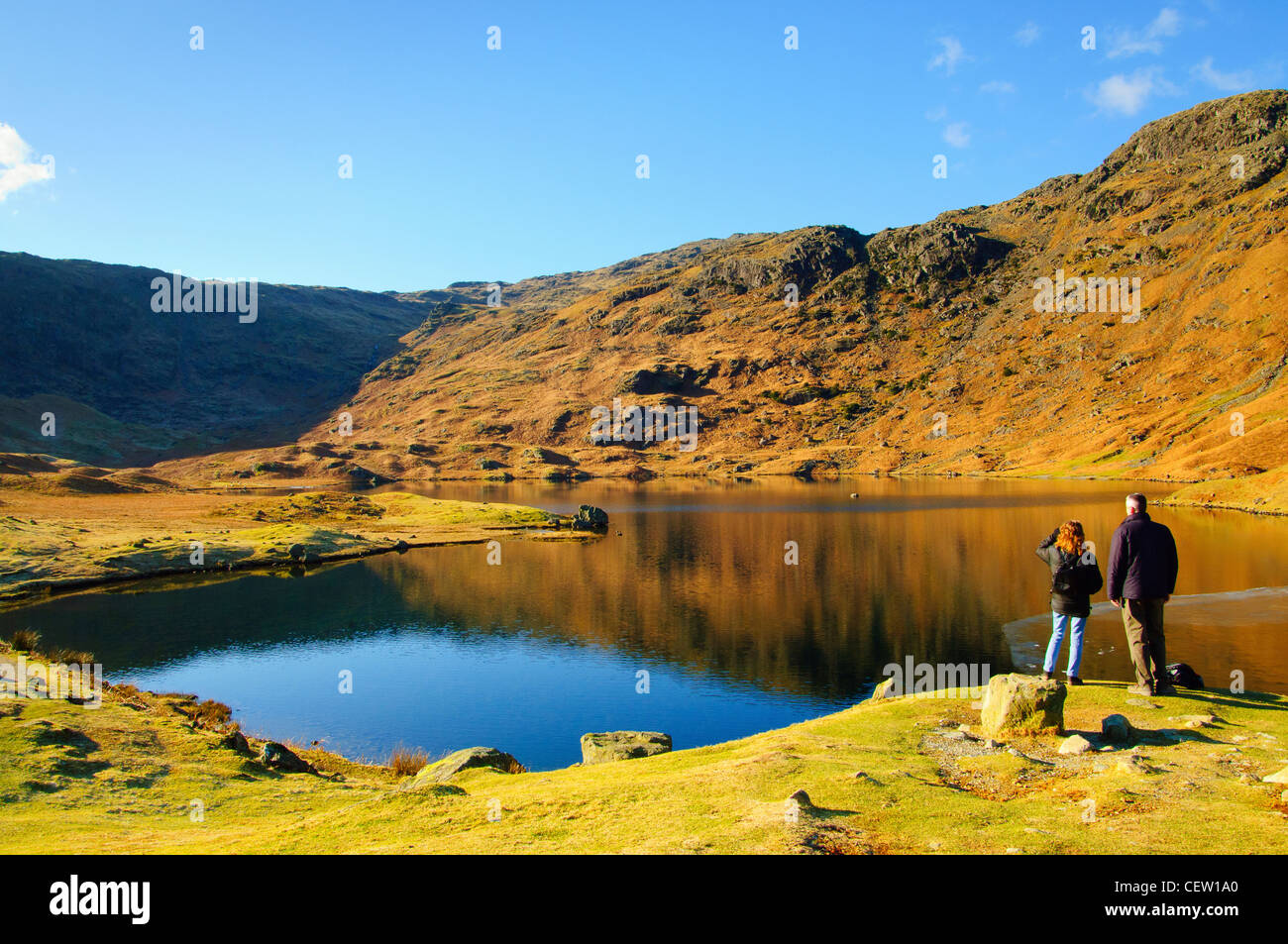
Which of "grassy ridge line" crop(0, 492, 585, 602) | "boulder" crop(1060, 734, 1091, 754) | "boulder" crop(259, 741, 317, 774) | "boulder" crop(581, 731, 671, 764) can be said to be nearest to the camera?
"boulder" crop(1060, 734, 1091, 754)

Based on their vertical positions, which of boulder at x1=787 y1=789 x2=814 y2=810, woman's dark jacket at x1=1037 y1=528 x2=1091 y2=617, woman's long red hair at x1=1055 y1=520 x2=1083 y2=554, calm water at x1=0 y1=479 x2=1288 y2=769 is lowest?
calm water at x1=0 y1=479 x2=1288 y2=769

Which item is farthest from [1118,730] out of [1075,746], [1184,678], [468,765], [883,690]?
[468,765]

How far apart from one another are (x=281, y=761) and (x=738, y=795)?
13.9 meters

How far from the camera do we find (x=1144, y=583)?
17.4 meters

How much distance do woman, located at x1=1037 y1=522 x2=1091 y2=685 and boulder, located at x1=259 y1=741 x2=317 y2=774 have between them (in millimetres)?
19185

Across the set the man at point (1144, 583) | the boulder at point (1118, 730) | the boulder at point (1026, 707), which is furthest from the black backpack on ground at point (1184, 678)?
the boulder at point (1026, 707)

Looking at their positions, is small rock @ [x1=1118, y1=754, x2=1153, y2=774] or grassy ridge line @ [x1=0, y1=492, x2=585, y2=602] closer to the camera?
small rock @ [x1=1118, y1=754, x2=1153, y2=774]

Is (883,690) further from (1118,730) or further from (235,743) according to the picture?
(235,743)

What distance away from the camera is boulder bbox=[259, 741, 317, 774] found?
19969mm

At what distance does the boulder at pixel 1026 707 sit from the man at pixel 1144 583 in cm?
340

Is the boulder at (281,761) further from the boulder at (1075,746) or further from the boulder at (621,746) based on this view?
the boulder at (1075,746)

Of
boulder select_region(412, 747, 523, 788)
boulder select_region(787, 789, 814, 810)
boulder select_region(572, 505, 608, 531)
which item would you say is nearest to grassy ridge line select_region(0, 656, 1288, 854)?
boulder select_region(787, 789, 814, 810)

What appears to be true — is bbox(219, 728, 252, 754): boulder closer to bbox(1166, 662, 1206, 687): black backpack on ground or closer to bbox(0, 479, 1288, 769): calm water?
bbox(0, 479, 1288, 769): calm water
